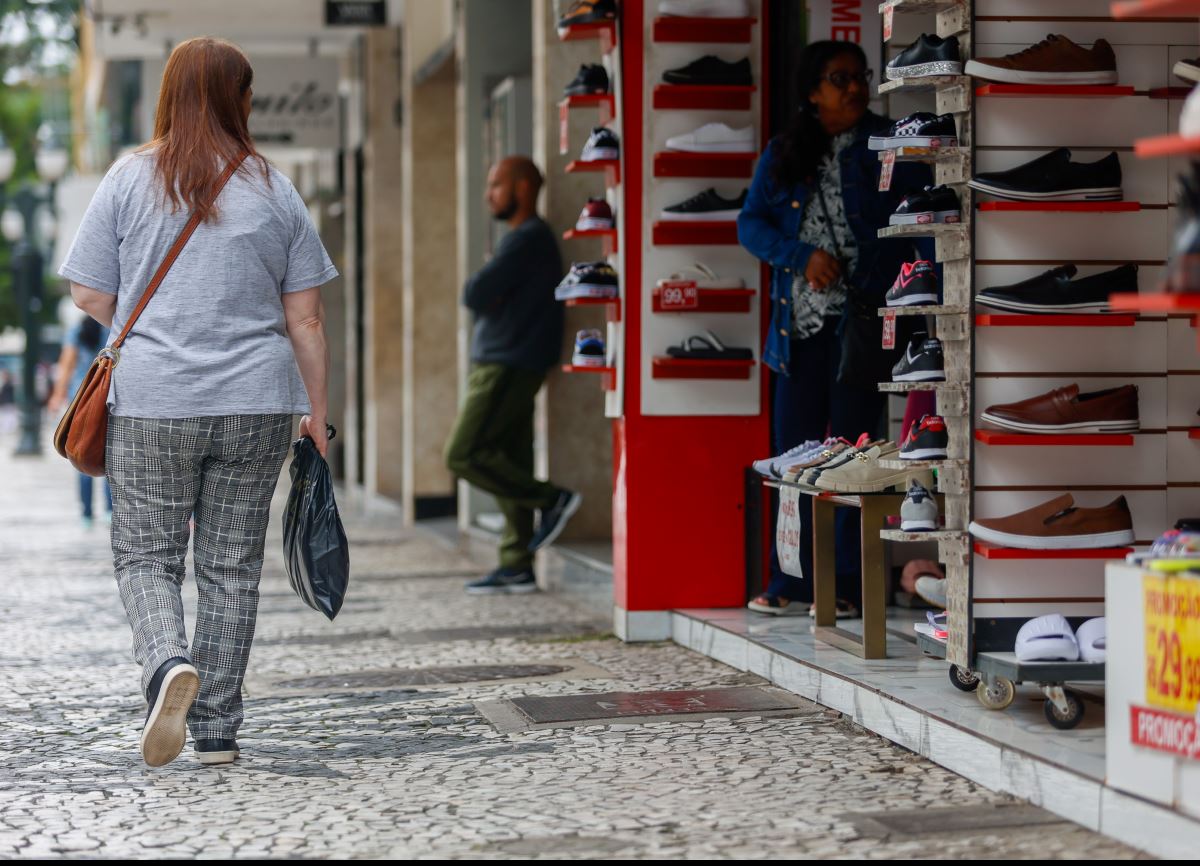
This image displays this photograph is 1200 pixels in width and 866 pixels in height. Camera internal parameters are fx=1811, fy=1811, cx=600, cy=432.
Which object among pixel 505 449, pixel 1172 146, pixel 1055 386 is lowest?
pixel 505 449

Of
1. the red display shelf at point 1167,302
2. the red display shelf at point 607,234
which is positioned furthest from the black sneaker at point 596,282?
the red display shelf at point 1167,302

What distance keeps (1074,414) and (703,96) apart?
9.40ft

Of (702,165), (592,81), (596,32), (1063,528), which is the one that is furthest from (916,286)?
(596,32)

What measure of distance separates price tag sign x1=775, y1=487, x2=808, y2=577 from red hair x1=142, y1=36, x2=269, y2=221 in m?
2.52

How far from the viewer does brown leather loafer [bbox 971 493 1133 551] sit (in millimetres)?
5059

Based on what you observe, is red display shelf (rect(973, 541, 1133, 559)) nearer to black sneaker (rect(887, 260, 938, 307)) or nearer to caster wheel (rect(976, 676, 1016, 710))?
caster wheel (rect(976, 676, 1016, 710))

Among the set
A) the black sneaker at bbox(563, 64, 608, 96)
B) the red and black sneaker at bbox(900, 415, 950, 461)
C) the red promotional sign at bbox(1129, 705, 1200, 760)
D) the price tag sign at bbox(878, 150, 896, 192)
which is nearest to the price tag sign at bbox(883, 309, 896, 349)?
the red and black sneaker at bbox(900, 415, 950, 461)

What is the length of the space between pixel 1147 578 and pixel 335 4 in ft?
36.4

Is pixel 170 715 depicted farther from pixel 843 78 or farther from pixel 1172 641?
pixel 843 78

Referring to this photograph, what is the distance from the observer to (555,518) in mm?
9344

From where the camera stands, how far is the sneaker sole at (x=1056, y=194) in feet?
16.4

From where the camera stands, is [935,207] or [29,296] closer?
[935,207]

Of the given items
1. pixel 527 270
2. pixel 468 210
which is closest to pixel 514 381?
pixel 527 270

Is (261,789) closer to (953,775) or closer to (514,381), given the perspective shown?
(953,775)
